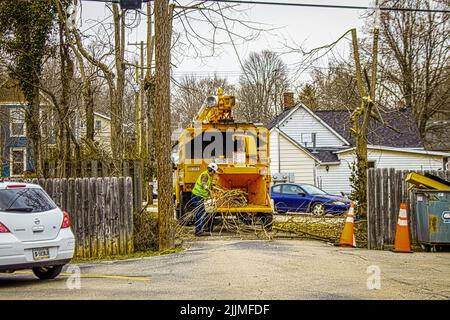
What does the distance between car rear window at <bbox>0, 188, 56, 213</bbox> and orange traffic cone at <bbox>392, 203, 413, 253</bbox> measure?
7.73m

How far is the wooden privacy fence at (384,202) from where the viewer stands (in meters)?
16.0

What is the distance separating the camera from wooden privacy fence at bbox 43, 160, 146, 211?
17.2m

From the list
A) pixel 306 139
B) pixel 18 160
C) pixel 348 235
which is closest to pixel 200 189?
pixel 348 235

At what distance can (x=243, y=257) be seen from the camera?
13.5 metres

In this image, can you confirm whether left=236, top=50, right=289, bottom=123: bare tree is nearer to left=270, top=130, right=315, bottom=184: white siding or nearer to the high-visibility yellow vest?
left=270, top=130, right=315, bottom=184: white siding

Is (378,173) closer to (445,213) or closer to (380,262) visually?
(445,213)

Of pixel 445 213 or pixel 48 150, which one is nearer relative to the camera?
pixel 445 213

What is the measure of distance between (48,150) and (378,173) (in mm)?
16761

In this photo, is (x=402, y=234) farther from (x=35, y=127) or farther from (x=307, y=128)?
(x=307, y=128)

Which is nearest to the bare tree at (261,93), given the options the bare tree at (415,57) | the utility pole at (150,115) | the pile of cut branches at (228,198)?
the bare tree at (415,57)

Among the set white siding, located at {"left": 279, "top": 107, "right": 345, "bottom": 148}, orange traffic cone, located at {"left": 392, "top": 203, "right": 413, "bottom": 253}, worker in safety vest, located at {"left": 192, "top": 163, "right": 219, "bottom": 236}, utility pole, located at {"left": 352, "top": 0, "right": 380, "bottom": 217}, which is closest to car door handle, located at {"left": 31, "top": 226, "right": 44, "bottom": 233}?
worker in safety vest, located at {"left": 192, "top": 163, "right": 219, "bottom": 236}

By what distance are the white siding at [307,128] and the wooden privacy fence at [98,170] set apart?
2898cm

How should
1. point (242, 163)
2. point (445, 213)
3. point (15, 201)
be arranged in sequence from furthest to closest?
point (242, 163) → point (445, 213) → point (15, 201)
